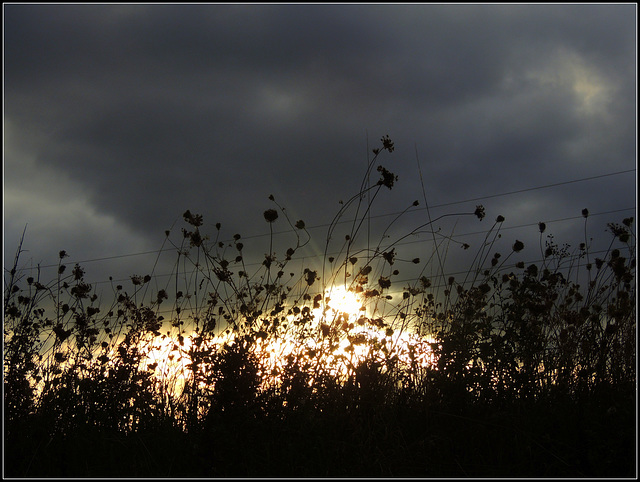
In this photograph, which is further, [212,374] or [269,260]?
[269,260]

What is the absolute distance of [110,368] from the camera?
5016 millimetres

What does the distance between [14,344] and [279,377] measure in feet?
9.66

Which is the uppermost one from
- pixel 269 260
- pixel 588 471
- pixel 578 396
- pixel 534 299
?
pixel 269 260

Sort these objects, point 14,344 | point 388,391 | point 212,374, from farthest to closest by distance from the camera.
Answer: point 14,344
point 388,391
point 212,374

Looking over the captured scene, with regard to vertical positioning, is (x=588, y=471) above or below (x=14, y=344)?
below

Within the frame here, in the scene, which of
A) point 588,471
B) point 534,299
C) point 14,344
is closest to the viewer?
point 588,471

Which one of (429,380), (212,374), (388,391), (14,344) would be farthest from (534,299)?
(14,344)

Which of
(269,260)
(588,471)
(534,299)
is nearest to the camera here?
(588,471)

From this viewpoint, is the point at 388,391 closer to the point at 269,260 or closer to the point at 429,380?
the point at 429,380

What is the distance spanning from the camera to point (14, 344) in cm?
532

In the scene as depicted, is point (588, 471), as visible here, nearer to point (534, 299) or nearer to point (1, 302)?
point (534, 299)

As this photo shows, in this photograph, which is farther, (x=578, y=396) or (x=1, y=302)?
(x=1, y=302)

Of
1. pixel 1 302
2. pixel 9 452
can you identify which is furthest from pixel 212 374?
pixel 1 302

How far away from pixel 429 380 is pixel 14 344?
3938mm
